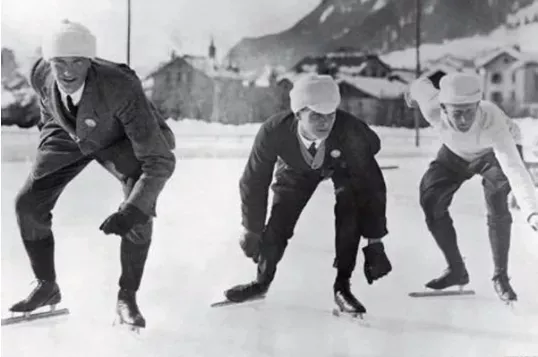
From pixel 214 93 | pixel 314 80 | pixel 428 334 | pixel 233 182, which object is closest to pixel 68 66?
pixel 214 93

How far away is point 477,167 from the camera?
6.42 feet

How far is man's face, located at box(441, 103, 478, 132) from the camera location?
1945mm

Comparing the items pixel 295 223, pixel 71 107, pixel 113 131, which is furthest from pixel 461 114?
pixel 71 107

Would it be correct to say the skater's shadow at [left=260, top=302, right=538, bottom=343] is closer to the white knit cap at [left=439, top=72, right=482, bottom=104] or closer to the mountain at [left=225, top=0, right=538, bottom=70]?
the white knit cap at [left=439, top=72, right=482, bottom=104]

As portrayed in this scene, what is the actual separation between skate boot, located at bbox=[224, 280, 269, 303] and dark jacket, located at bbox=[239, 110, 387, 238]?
16cm

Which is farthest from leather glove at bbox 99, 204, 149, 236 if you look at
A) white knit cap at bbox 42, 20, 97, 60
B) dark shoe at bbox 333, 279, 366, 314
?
dark shoe at bbox 333, 279, 366, 314

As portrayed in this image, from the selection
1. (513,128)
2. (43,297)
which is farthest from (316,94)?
(43,297)

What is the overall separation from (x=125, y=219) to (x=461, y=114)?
1003mm

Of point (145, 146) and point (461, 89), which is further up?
point (461, 89)

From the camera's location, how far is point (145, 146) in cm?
194

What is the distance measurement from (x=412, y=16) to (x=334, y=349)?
3.23 feet

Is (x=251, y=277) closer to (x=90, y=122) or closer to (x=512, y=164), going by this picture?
(x=90, y=122)

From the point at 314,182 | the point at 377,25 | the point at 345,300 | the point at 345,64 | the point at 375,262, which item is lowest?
the point at 345,300

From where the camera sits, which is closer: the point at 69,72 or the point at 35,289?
the point at 69,72
